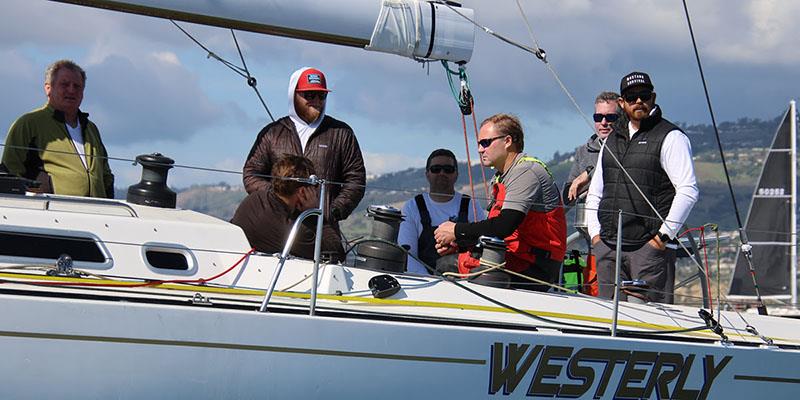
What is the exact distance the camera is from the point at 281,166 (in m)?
5.95

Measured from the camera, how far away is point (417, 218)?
7.25 m

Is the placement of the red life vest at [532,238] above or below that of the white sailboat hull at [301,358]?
above

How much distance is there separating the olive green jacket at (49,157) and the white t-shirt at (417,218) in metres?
1.74

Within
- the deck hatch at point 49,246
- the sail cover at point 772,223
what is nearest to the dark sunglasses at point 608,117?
the deck hatch at point 49,246

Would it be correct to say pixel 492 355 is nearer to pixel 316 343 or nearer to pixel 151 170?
pixel 316 343

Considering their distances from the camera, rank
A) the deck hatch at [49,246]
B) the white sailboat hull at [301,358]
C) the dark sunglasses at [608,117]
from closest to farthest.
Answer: the white sailboat hull at [301,358] < the deck hatch at [49,246] < the dark sunglasses at [608,117]

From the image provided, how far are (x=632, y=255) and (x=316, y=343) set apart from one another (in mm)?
2109

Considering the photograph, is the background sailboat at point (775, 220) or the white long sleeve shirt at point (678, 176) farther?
the background sailboat at point (775, 220)

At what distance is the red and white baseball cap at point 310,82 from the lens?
679 centimetres

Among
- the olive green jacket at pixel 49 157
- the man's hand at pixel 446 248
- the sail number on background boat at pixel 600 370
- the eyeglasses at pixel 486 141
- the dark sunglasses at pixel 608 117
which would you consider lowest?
the sail number on background boat at pixel 600 370

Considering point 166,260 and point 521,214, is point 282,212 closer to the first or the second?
point 166,260

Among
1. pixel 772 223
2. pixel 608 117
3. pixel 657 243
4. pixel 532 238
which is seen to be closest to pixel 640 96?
pixel 657 243

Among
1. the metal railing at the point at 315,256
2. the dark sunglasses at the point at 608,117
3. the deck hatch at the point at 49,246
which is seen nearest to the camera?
the metal railing at the point at 315,256

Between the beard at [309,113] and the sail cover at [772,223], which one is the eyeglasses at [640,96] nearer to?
the beard at [309,113]
